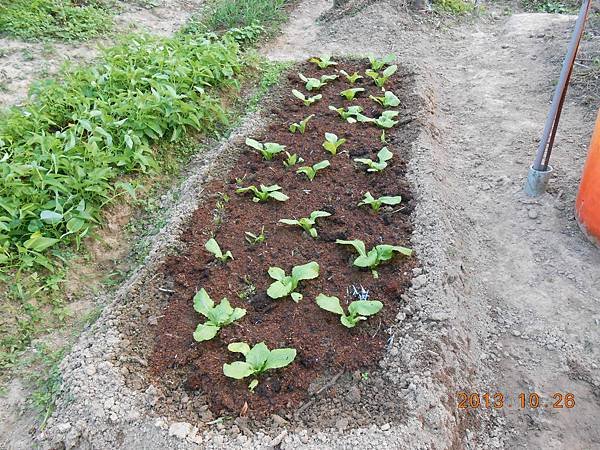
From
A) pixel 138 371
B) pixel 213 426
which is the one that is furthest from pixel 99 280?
pixel 213 426

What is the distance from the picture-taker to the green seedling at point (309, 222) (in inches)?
131

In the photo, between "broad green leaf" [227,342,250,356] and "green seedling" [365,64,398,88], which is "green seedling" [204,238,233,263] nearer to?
"broad green leaf" [227,342,250,356]

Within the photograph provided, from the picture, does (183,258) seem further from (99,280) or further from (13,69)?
(13,69)

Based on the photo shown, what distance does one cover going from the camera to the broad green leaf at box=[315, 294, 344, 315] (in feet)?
8.95

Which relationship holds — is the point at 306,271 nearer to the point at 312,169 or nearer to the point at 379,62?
the point at 312,169

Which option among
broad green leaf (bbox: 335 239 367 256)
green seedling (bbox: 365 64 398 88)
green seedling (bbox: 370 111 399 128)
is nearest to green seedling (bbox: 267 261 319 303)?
broad green leaf (bbox: 335 239 367 256)

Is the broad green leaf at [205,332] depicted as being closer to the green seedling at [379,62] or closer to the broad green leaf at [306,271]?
the broad green leaf at [306,271]

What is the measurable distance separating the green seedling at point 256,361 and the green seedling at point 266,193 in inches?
51.5

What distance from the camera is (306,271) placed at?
2.94 meters

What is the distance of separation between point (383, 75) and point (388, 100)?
0.58 metres

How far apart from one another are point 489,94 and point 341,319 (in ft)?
11.5

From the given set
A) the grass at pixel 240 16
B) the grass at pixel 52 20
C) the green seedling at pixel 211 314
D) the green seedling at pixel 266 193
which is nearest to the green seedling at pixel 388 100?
the green seedling at pixel 266 193

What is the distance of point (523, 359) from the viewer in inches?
108

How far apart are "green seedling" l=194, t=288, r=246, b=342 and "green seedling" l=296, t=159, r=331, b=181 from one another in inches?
53.5
